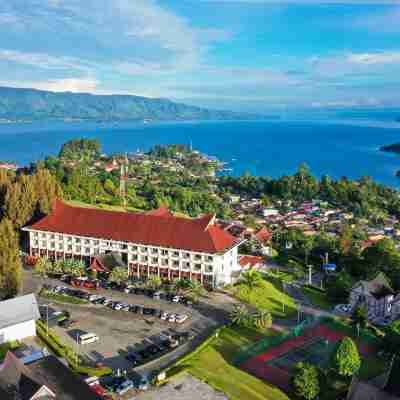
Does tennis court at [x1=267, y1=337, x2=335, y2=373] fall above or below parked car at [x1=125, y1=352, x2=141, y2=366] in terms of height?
below

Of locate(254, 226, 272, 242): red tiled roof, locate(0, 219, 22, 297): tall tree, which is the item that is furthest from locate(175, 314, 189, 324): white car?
locate(254, 226, 272, 242): red tiled roof

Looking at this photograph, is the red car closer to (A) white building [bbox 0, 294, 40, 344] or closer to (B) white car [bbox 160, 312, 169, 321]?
(A) white building [bbox 0, 294, 40, 344]

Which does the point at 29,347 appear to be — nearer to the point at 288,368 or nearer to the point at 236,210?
the point at 288,368

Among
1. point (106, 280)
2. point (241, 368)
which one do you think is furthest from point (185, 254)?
point (241, 368)

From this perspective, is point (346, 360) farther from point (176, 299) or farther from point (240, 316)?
point (176, 299)

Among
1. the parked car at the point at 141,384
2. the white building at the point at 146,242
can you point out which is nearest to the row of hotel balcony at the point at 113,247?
the white building at the point at 146,242

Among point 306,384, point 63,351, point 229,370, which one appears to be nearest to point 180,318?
point 229,370
